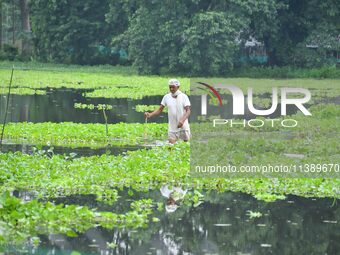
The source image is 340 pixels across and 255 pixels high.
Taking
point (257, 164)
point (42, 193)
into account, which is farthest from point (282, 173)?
point (42, 193)

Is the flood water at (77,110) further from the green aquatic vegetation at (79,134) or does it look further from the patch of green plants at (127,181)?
the patch of green plants at (127,181)

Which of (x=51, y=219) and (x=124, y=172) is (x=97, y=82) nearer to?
(x=124, y=172)

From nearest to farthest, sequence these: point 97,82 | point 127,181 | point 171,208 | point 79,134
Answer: point 171,208 < point 127,181 < point 79,134 < point 97,82

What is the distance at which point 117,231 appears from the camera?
42.0 feet

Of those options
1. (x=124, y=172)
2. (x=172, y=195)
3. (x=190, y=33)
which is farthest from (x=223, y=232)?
(x=190, y=33)

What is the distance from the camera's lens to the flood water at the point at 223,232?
38.8 feet

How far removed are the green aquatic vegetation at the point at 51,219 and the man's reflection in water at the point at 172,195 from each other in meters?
1.04

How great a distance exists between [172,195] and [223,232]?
2.92 m

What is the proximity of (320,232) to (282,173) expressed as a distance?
439cm

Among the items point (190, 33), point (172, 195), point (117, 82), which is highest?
point (190, 33)

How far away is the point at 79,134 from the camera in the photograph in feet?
79.9

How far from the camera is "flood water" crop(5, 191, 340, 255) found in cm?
1184

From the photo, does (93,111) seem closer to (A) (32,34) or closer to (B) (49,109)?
(B) (49,109)

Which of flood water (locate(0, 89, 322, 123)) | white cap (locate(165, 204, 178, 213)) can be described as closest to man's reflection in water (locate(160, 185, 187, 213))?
white cap (locate(165, 204, 178, 213))
